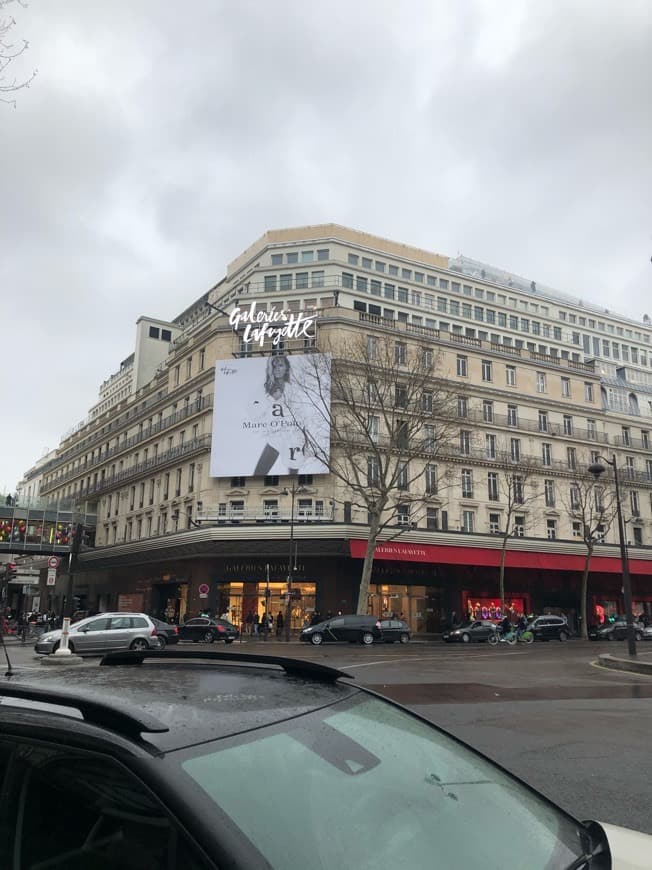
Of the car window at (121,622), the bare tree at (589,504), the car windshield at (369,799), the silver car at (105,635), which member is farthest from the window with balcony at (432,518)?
the car windshield at (369,799)

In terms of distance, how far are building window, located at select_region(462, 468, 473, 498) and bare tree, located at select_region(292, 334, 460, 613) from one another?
209 centimetres

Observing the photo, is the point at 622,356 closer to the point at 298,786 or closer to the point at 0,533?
the point at 0,533

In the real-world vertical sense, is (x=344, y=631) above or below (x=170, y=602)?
below

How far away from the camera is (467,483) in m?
43.7

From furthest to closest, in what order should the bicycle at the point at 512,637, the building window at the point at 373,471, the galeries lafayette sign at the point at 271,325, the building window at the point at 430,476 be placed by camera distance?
the galeries lafayette sign at the point at 271,325 < the building window at the point at 430,476 < the building window at the point at 373,471 < the bicycle at the point at 512,637

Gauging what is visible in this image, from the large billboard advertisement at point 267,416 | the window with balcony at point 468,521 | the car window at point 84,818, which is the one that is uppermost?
the large billboard advertisement at point 267,416

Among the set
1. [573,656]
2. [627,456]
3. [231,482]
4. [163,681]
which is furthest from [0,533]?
[163,681]

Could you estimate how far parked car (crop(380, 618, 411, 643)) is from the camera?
30.7 meters

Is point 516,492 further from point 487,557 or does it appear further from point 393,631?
point 393,631

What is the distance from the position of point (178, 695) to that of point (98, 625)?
20757 mm

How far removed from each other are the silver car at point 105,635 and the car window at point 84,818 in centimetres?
1982

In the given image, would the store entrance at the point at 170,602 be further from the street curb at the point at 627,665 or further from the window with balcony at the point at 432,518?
the street curb at the point at 627,665

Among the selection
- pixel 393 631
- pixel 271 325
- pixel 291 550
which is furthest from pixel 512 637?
pixel 271 325

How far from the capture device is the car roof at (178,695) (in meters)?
1.50
